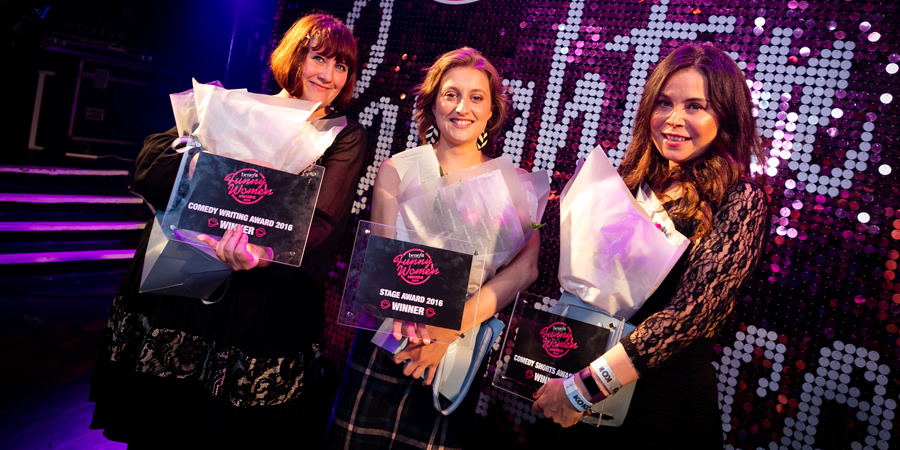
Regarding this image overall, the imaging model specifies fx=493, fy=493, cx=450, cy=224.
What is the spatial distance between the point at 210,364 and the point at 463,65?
4.69 feet

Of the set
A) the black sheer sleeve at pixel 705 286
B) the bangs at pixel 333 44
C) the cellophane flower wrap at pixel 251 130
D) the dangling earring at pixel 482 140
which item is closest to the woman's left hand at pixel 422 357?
the black sheer sleeve at pixel 705 286

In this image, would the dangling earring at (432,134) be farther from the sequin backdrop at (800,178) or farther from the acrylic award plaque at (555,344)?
the acrylic award plaque at (555,344)

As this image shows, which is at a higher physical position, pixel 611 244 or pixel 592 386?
pixel 611 244

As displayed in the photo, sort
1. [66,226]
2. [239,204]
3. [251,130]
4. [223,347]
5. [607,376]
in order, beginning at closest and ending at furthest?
[607,376] < [239,204] < [251,130] < [223,347] < [66,226]

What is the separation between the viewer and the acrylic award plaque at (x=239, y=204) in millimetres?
1410

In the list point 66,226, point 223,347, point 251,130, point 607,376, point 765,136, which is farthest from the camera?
point 66,226

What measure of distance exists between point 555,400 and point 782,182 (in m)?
1.27

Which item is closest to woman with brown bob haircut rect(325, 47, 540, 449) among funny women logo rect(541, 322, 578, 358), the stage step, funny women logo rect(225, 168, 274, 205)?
funny women logo rect(541, 322, 578, 358)

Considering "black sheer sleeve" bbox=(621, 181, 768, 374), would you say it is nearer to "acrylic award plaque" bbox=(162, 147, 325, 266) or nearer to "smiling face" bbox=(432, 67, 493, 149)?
"smiling face" bbox=(432, 67, 493, 149)

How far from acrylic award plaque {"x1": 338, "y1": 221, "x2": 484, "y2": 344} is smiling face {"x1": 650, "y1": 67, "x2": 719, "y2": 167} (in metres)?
0.70

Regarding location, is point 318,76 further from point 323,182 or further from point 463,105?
point 463,105

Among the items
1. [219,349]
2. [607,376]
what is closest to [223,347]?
[219,349]

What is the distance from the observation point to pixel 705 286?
1293 mm

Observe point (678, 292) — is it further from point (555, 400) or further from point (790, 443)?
point (790, 443)
